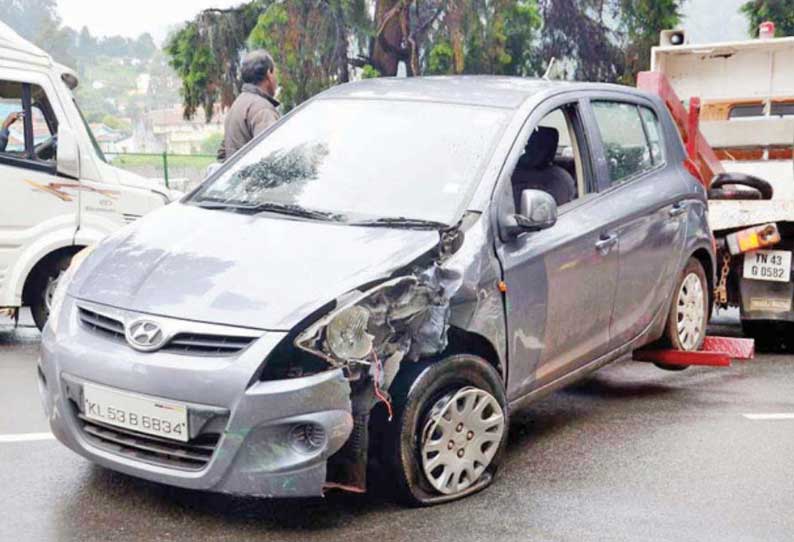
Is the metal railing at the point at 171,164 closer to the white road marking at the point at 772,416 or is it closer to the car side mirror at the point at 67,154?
the car side mirror at the point at 67,154

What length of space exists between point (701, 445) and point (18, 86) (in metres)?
5.30

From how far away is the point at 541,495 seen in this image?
16.0ft

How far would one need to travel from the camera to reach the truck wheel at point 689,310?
21.6 feet

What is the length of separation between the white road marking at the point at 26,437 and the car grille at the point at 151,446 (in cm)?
123

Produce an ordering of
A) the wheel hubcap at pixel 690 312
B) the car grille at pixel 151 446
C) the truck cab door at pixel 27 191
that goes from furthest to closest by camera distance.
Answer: the truck cab door at pixel 27 191 < the wheel hubcap at pixel 690 312 < the car grille at pixel 151 446

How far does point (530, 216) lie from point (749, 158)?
6327 mm

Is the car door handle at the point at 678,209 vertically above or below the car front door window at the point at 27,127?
below

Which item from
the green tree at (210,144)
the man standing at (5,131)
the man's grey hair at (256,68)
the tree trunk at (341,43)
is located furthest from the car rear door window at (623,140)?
the tree trunk at (341,43)

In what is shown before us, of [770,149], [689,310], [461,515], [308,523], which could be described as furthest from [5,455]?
[770,149]

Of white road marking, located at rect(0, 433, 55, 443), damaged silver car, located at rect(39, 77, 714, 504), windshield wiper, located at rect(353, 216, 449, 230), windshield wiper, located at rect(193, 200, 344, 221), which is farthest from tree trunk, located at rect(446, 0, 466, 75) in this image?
windshield wiper, located at rect(353, 216, 449, 230)

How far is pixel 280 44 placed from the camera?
68.6 feet

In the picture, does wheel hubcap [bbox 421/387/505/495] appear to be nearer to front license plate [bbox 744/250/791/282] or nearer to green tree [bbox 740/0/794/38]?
front license plate [bbox 744/250/791/282]

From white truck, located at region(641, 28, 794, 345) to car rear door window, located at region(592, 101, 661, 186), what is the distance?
5.00ft

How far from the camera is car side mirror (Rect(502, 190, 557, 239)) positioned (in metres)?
4.93
